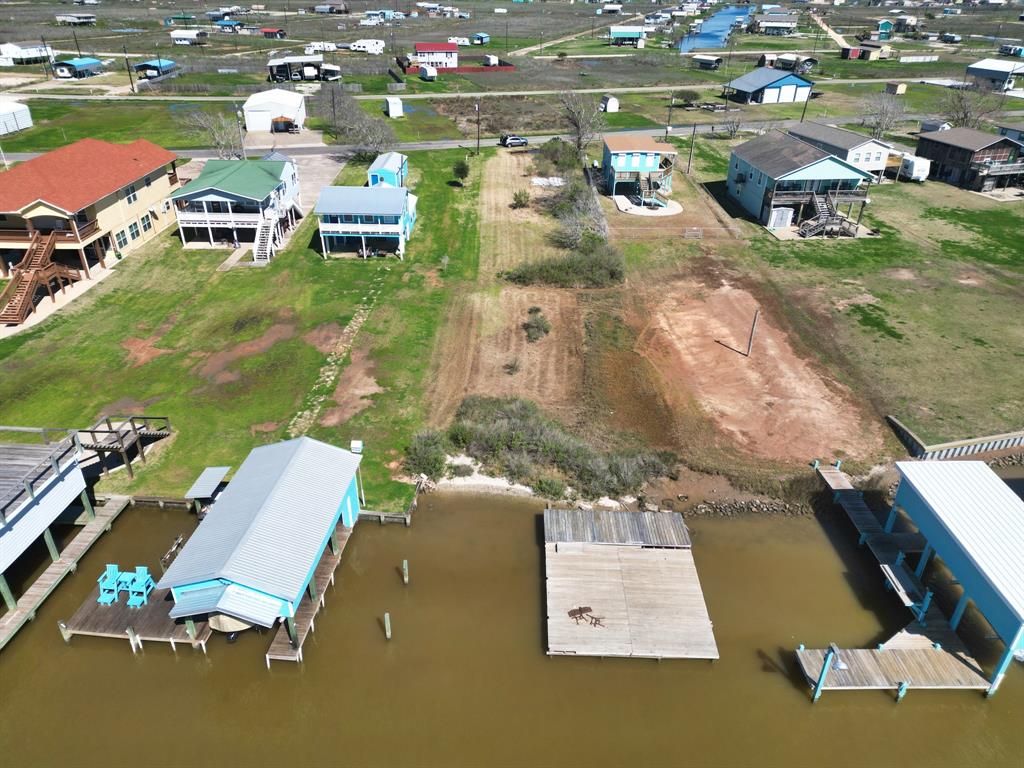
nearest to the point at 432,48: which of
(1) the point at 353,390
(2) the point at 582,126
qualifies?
(2) the point at 582,126

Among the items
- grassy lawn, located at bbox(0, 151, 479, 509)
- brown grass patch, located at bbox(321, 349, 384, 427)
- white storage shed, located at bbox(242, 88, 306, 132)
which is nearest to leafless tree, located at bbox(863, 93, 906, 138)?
grassy lawn, located at bbox(0, 151, 479, 509)

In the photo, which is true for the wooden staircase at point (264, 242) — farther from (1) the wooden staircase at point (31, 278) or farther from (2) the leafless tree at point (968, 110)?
(2) the leafless tree at point (968, 110)

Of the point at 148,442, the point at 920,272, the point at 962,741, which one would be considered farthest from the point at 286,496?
the point at 920,272

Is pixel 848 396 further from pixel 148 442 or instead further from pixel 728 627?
pixel 148 442

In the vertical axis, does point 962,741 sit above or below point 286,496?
below

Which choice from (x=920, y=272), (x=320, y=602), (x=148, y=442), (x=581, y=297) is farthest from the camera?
(x=920, y=272)

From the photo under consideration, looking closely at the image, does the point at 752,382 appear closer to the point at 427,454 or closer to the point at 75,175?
the point at 427,454

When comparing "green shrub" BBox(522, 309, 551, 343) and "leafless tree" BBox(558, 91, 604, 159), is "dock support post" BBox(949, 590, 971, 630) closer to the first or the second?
A: "green shrub" BBox(522, 309, 551, 343)

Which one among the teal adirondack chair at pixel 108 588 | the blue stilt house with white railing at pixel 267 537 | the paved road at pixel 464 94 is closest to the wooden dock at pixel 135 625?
the teal adirondack chair at pixel 108 588
